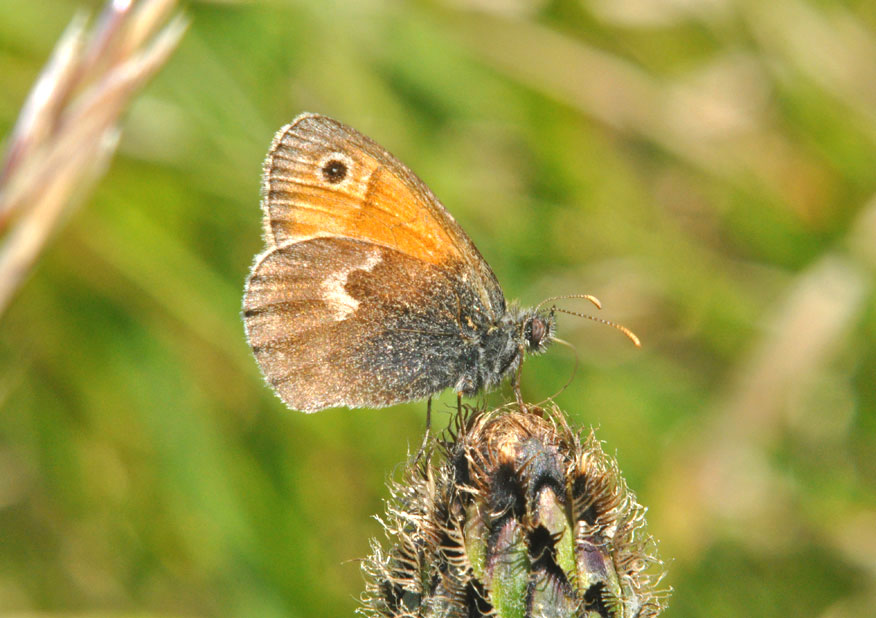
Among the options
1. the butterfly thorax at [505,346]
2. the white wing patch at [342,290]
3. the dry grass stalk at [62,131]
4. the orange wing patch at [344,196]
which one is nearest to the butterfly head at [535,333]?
the butterfly thorax at [505,346]

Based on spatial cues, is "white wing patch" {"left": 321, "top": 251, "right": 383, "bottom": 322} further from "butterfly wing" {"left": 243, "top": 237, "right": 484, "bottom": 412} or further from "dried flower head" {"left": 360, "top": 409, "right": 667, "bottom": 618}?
"dried flower head" {"left": 360, "top": 409, "right": 667, "bottom": 618}

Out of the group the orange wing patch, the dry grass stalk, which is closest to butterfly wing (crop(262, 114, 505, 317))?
the orange wing patch

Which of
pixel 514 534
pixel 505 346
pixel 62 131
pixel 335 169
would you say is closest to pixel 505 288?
pixel 505 346

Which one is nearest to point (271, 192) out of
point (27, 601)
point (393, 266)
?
point (393, 266)

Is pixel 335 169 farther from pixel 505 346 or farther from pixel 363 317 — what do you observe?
pixel 505 346

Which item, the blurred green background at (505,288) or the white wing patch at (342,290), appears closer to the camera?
the white wing patch at (342,290)

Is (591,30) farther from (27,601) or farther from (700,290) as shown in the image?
(27,601)

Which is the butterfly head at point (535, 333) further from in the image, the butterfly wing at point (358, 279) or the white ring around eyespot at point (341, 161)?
the white ring around eyespot at point (341, 161)
